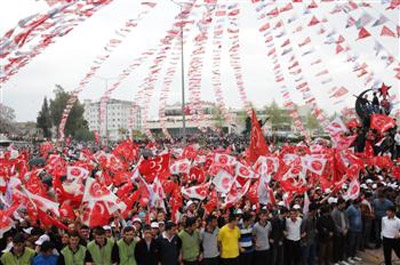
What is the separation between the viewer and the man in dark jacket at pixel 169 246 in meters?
8.02

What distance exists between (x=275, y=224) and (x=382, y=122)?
30.2 ft

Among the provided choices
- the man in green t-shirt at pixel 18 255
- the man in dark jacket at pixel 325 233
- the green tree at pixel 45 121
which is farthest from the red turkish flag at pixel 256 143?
the green tree at pixel 45 121

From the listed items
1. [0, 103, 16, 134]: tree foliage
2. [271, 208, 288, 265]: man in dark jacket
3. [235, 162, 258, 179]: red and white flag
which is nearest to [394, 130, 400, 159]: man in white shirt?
[235, 162, 258, 179]: red and white flag

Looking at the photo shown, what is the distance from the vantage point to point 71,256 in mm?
7340

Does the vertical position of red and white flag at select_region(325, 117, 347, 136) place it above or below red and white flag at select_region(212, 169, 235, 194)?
above

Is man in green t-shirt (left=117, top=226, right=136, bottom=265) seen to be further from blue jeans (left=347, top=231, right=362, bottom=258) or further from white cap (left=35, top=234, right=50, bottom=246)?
blue jeans (left=347, top=231, right=362, bottom=258)

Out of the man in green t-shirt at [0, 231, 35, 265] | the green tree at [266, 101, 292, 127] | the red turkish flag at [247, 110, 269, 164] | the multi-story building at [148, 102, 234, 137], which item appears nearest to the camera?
the man in green t-shirt at [0, 231, 35, 265]

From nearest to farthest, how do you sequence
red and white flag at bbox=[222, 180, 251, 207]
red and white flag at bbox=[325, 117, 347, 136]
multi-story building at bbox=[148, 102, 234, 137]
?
1. red and white flag at bbox=[222, 180, 251, 207]
2. red and white flag at bbox=[325, 117, 347, 136]
3. multi-story building at bbox=[148, 102, 234, 137]

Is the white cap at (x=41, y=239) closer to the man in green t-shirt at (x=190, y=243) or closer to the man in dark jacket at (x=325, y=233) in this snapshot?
the man in green t-shirt at (x=190, y=243)

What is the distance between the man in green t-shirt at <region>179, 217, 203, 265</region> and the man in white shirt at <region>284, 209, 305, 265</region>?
2.15m

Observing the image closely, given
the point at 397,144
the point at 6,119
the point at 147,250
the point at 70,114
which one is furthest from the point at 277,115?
the point at 147,250

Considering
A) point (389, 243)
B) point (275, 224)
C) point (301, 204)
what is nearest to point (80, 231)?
point (275, 224)

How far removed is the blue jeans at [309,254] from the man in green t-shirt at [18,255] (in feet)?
17.7

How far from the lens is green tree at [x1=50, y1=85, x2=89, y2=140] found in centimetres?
7138
